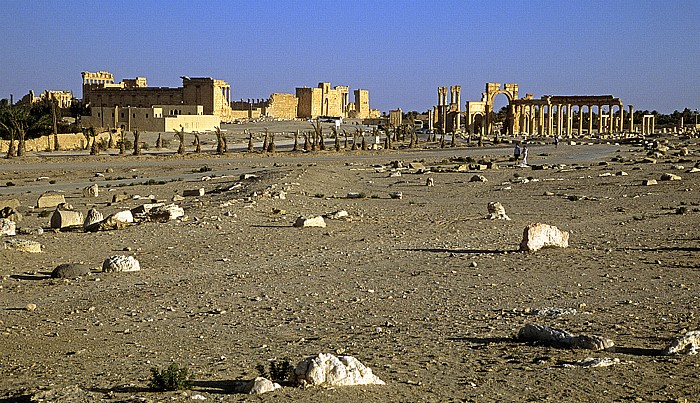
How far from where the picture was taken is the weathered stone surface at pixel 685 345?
804 cm

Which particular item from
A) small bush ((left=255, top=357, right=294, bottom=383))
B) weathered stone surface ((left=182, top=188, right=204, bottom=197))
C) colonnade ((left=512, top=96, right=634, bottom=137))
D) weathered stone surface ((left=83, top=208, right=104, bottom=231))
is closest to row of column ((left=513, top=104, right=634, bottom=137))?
colonnade ((left=512, top=96, right=634, bottom=137))

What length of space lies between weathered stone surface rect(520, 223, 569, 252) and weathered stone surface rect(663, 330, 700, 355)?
6135mm

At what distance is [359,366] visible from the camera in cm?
718

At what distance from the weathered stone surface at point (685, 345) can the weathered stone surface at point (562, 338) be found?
0.51 meters

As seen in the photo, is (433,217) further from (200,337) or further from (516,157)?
(516,157)

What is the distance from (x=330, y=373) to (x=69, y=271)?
7.02 meters

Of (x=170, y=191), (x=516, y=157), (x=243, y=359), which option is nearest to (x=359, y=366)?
(x=243, y=359)

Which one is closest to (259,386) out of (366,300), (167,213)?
(366,300)

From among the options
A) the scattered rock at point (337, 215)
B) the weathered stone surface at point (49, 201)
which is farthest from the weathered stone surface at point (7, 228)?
the weathered stone surface at point (49, 201)

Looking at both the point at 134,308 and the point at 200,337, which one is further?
the point at 134,308

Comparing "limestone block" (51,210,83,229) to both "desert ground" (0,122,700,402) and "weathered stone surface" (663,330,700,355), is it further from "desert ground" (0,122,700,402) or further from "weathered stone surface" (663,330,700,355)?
"weathered stone surface" (663,330,700,355)

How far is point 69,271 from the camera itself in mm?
12961

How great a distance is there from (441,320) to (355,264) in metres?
4.07

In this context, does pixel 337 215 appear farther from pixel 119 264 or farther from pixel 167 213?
pixel 119 264
